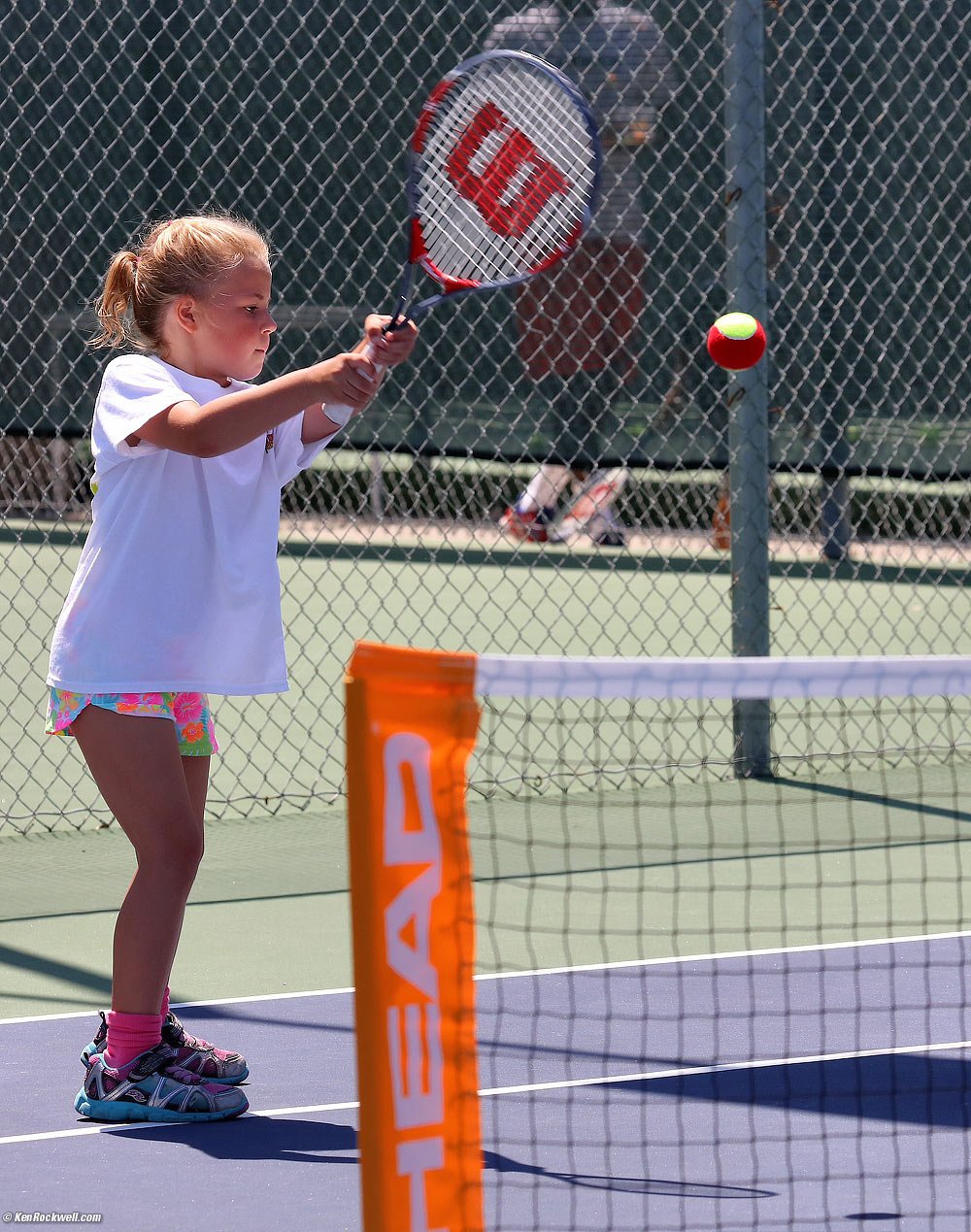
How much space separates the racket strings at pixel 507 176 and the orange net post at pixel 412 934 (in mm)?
1327

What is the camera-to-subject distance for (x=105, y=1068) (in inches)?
114

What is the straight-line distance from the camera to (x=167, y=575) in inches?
111

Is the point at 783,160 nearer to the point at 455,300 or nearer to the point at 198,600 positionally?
the point at 455,300

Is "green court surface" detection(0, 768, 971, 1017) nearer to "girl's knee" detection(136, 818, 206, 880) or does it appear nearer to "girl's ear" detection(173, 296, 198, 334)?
"girl's knee" detection(136, 818, 206, 880)

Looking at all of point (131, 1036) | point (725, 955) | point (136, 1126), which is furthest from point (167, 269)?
point (725, 955)

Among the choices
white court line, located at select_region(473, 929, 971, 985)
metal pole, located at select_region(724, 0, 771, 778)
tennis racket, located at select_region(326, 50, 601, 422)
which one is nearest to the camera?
tennis racket, located at select_region(326, 50, 601, 422)

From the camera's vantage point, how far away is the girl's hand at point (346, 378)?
2547 millimetres

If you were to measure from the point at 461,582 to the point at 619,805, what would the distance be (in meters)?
3.74

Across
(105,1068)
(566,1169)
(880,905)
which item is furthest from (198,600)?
(880,905)

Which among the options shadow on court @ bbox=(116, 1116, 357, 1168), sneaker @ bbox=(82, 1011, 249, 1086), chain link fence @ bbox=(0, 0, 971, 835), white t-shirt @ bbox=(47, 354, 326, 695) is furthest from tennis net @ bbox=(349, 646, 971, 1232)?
chain link fence @ bbox=(0, 0, 971, 835)

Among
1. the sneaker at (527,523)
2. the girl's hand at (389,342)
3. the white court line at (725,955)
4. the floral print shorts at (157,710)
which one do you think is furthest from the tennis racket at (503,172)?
the sneaker at (527,523)

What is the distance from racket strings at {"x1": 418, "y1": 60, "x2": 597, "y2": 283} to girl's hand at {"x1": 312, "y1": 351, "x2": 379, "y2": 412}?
0.58 meters

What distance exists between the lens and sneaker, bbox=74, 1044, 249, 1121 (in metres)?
2.86

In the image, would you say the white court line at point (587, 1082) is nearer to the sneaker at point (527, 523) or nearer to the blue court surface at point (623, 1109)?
the blue court surface at point (623, 1109)
